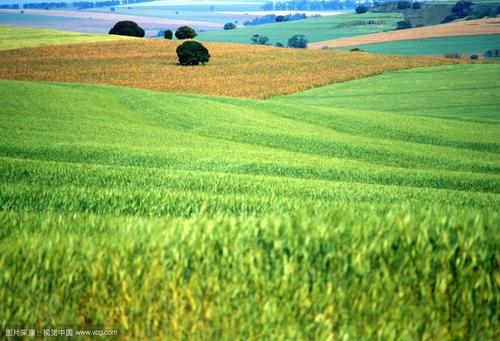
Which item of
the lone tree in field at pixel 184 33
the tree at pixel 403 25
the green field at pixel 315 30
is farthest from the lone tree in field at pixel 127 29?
the tree at pixel 403 25

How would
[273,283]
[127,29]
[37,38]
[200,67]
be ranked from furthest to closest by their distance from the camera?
[127,29], [37,38], [200,67], [273,283]

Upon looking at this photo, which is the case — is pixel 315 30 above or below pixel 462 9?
below

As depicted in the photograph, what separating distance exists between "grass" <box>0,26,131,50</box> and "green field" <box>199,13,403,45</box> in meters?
49.7

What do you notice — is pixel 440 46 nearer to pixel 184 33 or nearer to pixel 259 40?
pixel 259 40

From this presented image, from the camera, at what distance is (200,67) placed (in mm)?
63406

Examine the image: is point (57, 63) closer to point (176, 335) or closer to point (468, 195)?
point (468, 195)

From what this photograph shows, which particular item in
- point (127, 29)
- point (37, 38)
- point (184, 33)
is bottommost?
point (37, 38)

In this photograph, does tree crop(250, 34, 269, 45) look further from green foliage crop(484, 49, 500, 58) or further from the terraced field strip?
green foliage crop(484, 49, 500, 58)

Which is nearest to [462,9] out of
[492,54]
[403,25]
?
[403,25]

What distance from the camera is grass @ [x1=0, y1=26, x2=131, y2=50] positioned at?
7694 centimetres

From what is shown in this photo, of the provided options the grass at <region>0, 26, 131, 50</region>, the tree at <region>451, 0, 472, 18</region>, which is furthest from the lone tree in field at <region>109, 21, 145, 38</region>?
the tree at <region>451, 0, 472, 18</region>

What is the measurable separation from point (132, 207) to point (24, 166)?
16.4ft

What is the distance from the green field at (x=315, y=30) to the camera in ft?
454

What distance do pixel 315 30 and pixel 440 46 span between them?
2369 inches
